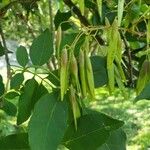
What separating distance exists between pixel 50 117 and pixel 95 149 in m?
0.09

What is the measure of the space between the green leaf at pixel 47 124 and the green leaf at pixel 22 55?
0.55 ft

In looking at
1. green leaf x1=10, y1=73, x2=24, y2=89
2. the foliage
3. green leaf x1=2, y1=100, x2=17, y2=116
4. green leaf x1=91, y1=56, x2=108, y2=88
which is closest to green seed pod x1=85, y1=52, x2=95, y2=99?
the foliage

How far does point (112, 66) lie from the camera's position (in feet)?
2.34

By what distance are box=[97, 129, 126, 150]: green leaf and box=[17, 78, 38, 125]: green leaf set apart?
0.45 feet

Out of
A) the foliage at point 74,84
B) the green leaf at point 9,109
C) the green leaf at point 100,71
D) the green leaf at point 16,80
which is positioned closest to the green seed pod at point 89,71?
the foliage at point 74,84

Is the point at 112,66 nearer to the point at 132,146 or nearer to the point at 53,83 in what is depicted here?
the point at 53,83

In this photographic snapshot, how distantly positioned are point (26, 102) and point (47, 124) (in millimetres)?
130

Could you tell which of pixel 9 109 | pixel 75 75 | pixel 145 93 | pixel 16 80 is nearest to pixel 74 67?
pixel 75 75

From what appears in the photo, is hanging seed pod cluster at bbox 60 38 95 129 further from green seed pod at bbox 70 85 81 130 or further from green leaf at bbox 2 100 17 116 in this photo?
green leaf at bbox 2 100 17 116

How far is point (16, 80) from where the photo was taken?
2.82 ft

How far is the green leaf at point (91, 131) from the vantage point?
747 millimetres

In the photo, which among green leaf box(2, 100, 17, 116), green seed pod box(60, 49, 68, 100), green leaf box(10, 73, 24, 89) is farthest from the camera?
green leaf box(2, 100, 17, 116)

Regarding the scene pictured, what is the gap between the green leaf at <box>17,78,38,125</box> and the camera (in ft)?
2.68

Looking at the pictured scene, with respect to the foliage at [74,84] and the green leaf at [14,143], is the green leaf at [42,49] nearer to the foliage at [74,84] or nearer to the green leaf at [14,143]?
the foliage at [74,84]
